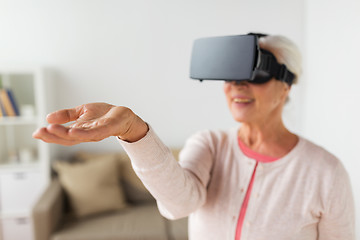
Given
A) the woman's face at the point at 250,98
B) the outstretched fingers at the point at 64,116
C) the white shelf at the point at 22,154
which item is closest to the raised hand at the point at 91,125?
the outstretched fingers at the point at 64,116

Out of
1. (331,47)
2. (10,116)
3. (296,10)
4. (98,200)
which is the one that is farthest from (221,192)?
(10,116)

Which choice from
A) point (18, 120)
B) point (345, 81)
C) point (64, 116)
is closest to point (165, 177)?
Result: point (64, 116)

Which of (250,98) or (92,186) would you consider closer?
(250,98)

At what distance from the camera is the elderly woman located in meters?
0.63

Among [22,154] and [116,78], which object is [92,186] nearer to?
[22,154]

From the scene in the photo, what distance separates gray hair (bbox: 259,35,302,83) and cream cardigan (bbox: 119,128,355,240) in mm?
170

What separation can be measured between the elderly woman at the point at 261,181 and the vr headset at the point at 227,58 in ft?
0.29

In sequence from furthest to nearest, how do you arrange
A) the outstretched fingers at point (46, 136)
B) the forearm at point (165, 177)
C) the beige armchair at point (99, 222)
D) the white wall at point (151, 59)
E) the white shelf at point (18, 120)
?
the white shelf at point (18, 120) < the white wall at point (151, 59) < the beige armchair at point (99, 222) < the forearm at point (165, 177) < the outstretched fingers at point (46, 136)

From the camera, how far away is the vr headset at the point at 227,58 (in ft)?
1.81

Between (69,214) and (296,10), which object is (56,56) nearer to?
(69,214)

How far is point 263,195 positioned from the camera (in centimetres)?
67

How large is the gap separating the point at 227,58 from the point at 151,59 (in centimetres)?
148

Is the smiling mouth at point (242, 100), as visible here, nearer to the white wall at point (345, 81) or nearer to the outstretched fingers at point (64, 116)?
the white wall at point (345, 81)

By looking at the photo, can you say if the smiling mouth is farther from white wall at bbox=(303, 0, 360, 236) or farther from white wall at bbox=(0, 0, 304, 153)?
white wall at bbox=(0, 0, 304, 153)
